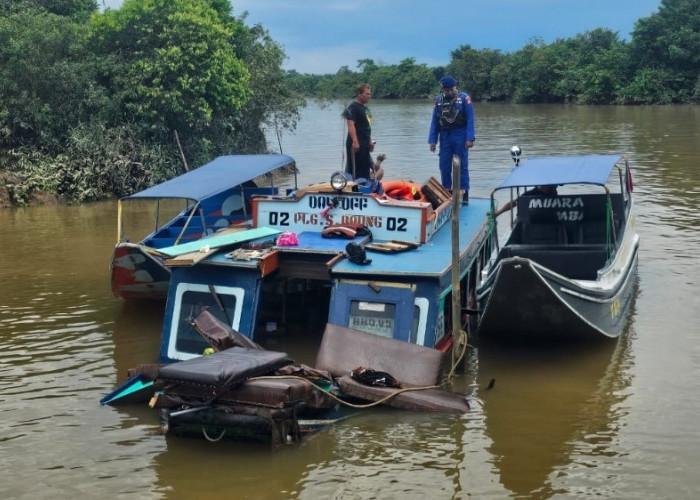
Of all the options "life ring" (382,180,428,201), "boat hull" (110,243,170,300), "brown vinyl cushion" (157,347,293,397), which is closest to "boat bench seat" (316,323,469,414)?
"brown vinyl cushion" (157,347,293,397)

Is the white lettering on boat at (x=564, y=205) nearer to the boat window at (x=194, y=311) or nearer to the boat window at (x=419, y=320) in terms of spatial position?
the boat window at (x=419, y=320)

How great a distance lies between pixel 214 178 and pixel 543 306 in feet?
15.5

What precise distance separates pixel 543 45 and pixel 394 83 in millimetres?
19416

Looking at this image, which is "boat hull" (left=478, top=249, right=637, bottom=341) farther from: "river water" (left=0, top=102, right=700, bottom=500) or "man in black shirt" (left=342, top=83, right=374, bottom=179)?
"man in black shirt" (left=342, top=83, right=374, bottom=179)

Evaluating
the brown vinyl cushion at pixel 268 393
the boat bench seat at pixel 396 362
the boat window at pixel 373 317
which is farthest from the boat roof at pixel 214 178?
the brown vinyl cushion at pixel 268 393

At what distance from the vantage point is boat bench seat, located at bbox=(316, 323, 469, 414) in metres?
8.16

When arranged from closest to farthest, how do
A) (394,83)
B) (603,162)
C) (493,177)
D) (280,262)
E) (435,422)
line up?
1. (435,422)
2. (280,262)
3. (603,162)
4. (493,177)
5. (394,83)

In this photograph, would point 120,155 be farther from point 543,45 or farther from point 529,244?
point 543,45

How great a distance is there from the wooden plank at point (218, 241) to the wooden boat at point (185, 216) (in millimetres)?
341

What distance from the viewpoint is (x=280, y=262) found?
968 centimetres

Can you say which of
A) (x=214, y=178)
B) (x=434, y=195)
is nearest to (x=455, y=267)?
(x=434, y=195)

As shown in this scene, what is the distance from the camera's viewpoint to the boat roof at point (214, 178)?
10.7 m

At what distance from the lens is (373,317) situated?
8.93 metres

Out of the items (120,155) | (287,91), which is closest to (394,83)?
(287,91)
